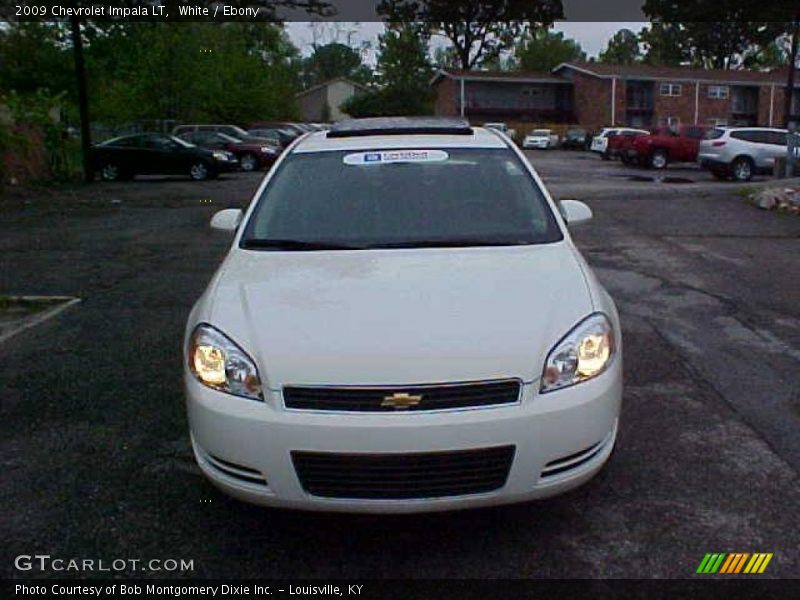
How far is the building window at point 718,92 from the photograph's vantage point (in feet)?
182

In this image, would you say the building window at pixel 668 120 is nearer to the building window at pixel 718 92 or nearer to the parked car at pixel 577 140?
the building window at pixel 718 92

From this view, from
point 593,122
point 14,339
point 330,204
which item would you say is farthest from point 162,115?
point 593,122

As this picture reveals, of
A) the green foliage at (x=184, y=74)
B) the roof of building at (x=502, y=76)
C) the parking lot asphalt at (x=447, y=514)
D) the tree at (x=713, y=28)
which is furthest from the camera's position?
the tree at (x=713, y=28)

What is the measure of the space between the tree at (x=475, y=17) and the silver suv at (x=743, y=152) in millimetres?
46412

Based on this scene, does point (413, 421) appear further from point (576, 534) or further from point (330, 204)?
point (330, 204)

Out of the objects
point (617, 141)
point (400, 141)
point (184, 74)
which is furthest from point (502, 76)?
point (400, 141)

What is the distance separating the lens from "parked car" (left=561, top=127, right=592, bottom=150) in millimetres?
46250

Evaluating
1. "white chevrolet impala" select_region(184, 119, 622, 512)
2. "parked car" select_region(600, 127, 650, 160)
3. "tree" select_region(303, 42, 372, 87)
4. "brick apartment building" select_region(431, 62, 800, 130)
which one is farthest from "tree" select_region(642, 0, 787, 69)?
"white chevrolet impala" select_region(184, 119, 622, 512)

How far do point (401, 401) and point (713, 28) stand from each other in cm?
7486

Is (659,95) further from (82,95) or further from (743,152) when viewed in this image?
(82,95)

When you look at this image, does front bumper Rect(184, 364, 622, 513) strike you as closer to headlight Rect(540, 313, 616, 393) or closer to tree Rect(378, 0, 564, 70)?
headlight Rect(540, 313, 616, 393)

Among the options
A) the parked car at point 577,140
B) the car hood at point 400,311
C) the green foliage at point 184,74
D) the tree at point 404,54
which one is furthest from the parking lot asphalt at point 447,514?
the tree at point 404,54

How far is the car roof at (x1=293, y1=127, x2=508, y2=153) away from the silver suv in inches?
806

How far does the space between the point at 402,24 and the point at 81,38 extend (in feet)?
161
